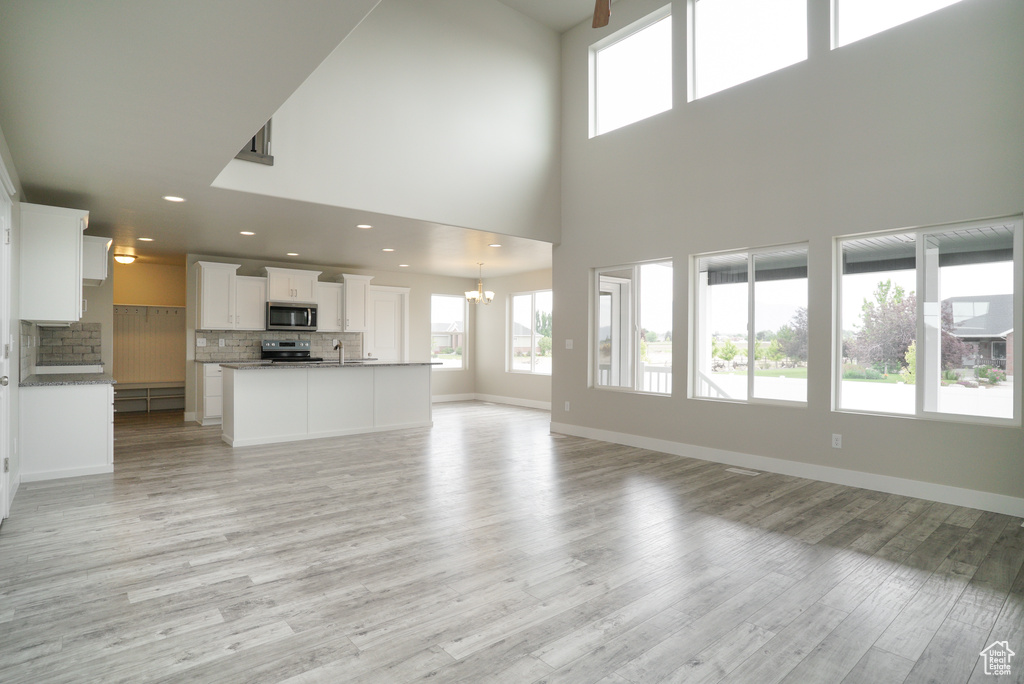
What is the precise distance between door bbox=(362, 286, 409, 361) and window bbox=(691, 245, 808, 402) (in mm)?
5946

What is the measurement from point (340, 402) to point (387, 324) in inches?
131

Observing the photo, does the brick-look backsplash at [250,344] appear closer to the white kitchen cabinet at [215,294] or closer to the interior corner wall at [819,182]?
the white kitchen cabinet at [215,294]

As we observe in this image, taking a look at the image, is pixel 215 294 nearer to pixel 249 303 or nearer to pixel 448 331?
pixel 249 303

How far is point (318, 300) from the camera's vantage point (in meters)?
9.00

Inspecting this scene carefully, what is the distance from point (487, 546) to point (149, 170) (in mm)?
3661

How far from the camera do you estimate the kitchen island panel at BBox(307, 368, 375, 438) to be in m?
6.76

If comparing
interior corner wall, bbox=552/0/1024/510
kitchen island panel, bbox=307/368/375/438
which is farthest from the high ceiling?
interior corner wall, bbox=552/0/1024/510

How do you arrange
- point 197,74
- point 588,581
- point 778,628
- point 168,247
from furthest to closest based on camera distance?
point 168,247 → point 588,581 → point 197,74 → point 778,628

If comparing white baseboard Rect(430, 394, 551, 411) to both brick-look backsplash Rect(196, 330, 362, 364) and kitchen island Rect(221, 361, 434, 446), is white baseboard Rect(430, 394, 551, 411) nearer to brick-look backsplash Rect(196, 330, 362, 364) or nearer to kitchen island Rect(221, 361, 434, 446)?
brick-look backsplash Rect(196, 330, 362, 364)

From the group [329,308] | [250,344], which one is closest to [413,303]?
[329,308]

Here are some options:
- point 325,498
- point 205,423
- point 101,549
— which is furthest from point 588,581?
point 205,423

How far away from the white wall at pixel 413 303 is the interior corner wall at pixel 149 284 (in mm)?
1205

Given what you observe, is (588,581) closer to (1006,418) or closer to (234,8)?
(234,8)

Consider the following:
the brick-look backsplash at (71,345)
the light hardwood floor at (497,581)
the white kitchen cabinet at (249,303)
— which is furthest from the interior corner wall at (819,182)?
the brick-look backsplash at (71,345)
